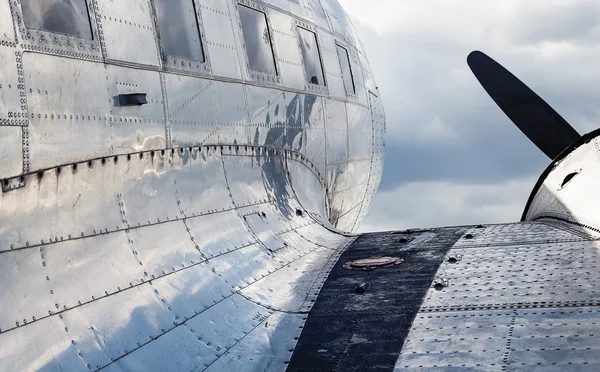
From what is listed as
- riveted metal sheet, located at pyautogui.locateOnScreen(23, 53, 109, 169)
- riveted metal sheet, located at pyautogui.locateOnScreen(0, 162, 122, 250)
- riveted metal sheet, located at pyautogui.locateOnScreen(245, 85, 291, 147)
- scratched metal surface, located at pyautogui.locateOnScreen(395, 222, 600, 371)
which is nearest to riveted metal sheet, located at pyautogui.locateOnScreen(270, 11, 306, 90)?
riveted metal sheet, located at pyautogui.locateOnScreen(245, 85, 291, 147)

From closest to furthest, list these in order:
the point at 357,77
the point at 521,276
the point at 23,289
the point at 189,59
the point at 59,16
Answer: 1. the point at 23,289
2. the point at 59,16
3. the point at 521,276
4. the point at 189,59
5. the point at 357,77

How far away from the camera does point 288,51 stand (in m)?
10.2

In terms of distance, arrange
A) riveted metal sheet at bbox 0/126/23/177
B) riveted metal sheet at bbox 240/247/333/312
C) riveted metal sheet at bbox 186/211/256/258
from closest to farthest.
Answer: riveted metal sheet at bbox 0/126/23/177
riveted metal sheet at bbox 240/247/333/312
riveted metal sheet at bbox 186/211/256/258

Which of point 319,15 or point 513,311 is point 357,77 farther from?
point 513,311

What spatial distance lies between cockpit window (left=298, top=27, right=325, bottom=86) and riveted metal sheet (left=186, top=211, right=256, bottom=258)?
374 cm

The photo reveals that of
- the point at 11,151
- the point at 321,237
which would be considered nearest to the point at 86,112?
the point at 11,151

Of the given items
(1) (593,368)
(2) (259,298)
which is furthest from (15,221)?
(1) (593,368)

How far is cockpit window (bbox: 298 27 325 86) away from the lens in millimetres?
10867

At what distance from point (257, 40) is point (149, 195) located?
3508 millimetres

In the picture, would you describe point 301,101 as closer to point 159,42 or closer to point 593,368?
point 159,42

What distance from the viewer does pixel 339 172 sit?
1237cm

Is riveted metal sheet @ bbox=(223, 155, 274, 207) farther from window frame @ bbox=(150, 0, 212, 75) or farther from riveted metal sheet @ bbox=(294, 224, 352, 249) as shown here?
window frame @ bbox=(150, 0, 212, 75)

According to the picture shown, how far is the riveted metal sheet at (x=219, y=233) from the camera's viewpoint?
6.77 metres

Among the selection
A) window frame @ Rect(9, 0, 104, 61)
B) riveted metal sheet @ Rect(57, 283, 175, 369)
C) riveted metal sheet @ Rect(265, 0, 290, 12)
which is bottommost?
riveted metal sheet @ Rect(57, 283, 175, 369)
